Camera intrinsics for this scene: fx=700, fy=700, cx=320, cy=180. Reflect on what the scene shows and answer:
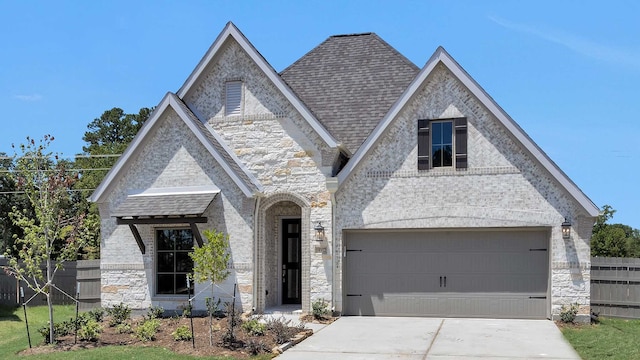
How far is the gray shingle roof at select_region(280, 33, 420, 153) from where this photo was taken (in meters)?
19.8

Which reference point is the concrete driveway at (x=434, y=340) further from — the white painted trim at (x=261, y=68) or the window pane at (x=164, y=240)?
the window pane at (x=164, y=240)

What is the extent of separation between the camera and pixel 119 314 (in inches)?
699

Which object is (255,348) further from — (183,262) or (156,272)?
(156,272)

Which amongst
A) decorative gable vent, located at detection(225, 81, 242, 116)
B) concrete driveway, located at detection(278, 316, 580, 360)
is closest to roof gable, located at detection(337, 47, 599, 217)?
concrete driveway, located at detection(278, 316, 580, 360)

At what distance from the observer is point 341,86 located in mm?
20859

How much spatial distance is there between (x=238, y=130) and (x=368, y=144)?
3.70m

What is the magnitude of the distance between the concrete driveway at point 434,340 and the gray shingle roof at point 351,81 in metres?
5.37

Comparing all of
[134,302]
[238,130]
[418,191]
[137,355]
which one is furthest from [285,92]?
[137,355]

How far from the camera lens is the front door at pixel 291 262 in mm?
19812

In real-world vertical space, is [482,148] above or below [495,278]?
above

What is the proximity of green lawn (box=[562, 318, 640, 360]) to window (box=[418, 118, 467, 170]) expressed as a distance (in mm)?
4952

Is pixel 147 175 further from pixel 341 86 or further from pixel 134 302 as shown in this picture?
pixel 341 86

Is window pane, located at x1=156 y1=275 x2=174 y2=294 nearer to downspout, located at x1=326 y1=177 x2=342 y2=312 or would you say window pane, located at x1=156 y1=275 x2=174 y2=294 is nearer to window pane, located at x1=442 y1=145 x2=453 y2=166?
downspout, located at x1=326 y1=177 x2=342 y2=312

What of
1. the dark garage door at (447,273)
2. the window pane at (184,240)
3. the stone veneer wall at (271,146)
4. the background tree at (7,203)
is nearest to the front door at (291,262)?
the stone veneer wall at (271,146)
